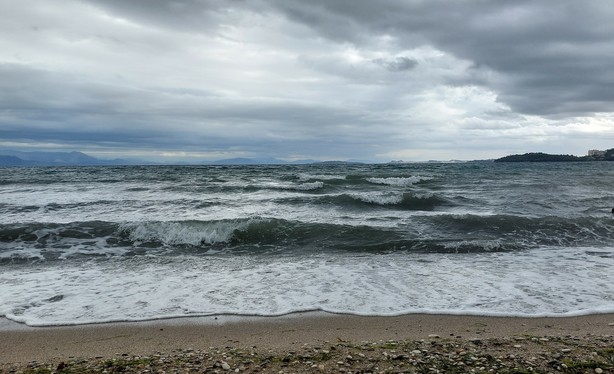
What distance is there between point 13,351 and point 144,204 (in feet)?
56.2

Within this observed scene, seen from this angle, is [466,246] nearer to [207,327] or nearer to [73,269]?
[207,327]

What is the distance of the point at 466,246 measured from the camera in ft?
41.0

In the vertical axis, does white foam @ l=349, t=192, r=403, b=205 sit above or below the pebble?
above

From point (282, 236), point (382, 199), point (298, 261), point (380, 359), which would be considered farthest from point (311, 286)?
point (382, 199)

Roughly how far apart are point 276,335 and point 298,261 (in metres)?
4.93

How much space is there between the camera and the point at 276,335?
608 cm

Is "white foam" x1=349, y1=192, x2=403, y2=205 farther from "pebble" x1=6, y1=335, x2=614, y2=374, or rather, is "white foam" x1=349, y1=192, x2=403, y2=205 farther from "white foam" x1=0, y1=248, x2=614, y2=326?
"pebble" x1=6, y1=335, x2=614, y2=374

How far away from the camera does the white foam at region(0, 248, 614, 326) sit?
710 cm

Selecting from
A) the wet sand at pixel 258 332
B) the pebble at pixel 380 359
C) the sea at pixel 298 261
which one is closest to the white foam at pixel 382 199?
the sea at pixel 298 261

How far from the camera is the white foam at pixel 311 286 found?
7.10m

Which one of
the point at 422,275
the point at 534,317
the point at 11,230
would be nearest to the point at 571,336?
the point at 534,317

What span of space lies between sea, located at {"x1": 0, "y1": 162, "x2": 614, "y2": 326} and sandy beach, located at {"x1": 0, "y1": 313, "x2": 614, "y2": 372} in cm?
34

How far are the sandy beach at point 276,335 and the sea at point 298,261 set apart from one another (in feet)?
1.12

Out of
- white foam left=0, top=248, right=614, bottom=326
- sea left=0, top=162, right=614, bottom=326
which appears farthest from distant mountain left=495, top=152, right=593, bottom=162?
white foam left=0, top=248, right=614, bottom=326
